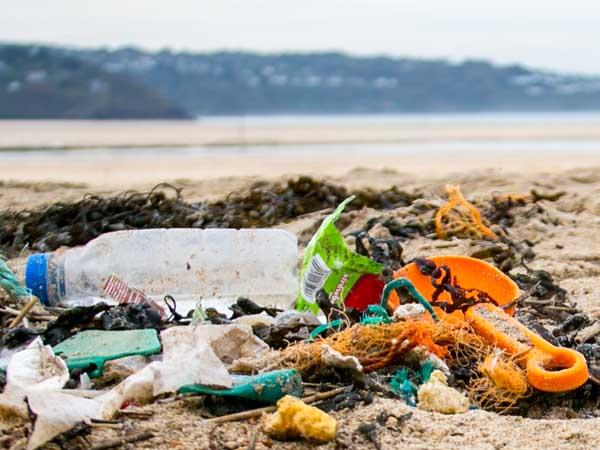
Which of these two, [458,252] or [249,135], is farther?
[249,135]

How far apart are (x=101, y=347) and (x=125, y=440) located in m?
0.72

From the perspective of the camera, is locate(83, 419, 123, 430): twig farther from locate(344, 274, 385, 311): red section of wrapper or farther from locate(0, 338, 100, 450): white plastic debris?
locate(344, 274, 385, 311): red section of wrapper

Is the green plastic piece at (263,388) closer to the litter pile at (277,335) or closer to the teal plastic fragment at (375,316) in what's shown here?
the litter pile at (277,335)

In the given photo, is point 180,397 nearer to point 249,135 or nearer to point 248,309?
point 248,309

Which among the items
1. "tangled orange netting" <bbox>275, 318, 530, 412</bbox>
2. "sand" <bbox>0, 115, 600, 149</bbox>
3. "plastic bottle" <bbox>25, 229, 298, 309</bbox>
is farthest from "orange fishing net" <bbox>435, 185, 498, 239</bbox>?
"sand" <bbox>0, 115, 600, 149</bbox>

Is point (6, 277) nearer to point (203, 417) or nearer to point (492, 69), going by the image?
point (203, 417)

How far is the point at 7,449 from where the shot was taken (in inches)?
87.6

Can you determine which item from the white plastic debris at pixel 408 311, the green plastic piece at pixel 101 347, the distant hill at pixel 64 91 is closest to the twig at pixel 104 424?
the green plastic piece at pixel 101 347

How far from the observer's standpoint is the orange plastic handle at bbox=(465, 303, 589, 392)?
9.27ft

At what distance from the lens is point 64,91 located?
6278cm

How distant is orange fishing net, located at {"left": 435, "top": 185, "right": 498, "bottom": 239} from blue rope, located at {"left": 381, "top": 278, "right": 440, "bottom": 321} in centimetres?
211

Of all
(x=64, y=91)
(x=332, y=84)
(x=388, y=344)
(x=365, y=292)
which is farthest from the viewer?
(x=332, y=84)

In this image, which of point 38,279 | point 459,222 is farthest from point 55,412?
point 459,222

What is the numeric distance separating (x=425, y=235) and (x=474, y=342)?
8.07 feet
